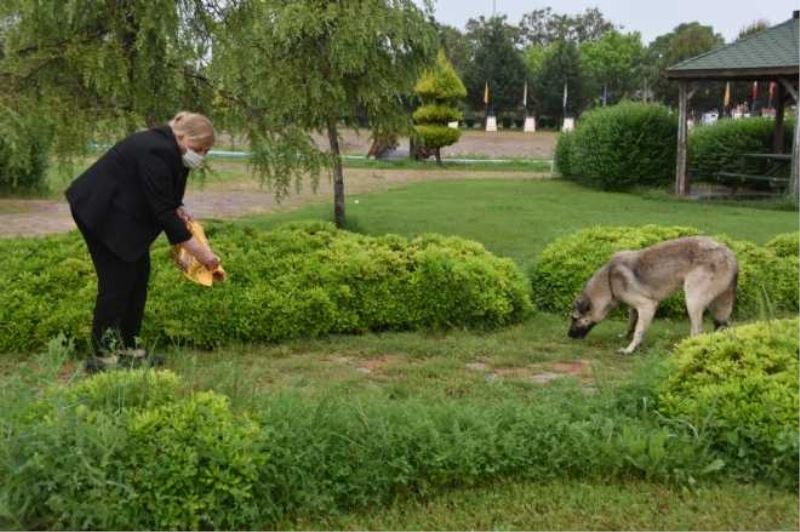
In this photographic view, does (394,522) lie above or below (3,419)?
below

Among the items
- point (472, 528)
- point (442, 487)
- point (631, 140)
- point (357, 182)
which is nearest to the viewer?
point (472, 528)

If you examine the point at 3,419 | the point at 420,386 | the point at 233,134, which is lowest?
the point at 420,386

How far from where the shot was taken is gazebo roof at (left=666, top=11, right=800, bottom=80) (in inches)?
755

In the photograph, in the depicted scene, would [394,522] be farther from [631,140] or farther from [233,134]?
[631,140]

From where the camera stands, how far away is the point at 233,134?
363 inches

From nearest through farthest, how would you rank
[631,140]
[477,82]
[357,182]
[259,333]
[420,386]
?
1. [420,386]
2. [259,333]
3. [631,140]
4. [357,182]
5. [477,82]

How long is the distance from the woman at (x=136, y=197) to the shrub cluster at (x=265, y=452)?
1.51 m

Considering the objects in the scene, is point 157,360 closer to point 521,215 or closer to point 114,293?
point 114,293

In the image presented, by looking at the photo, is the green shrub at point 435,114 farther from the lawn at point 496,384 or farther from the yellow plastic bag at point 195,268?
the yellow plastic bag at point 195,268

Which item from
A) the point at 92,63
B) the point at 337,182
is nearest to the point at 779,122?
the point at 337,182

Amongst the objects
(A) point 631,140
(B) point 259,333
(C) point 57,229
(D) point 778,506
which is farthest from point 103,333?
(A) point 631,140

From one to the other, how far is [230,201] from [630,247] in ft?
42.5

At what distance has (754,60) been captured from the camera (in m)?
20.1

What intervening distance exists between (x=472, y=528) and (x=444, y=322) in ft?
12.5
